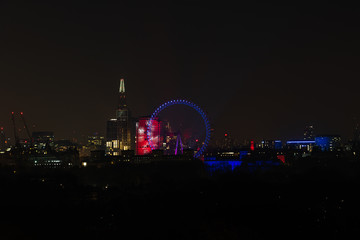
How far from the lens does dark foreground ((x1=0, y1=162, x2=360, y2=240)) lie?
118ft

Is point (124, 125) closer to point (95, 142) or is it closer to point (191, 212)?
point (95, 142)

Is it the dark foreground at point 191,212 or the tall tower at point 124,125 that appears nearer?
the dark foreground at point 191,212

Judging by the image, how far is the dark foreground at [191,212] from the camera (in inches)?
1416

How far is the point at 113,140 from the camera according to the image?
166 m

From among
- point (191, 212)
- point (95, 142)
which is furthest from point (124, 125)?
point (191, 212)

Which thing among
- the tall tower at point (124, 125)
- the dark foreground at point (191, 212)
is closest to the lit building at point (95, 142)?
the tall tower at point (124, 125)

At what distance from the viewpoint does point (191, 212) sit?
138 feet

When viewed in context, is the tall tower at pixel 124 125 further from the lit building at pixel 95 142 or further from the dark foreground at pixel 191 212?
the dark foreground at pixel 191 212

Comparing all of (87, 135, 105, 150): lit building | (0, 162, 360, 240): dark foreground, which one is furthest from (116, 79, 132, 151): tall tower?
(0, 162, 360, 240): dark foreground

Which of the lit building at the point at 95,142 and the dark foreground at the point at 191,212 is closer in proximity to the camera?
the dark foreground at the point at 191,212

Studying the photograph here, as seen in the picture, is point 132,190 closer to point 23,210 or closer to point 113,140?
point 23,210

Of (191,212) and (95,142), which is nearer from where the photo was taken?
(191,212)

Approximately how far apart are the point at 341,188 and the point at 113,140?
119 m

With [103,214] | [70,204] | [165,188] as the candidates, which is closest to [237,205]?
[103,214]
